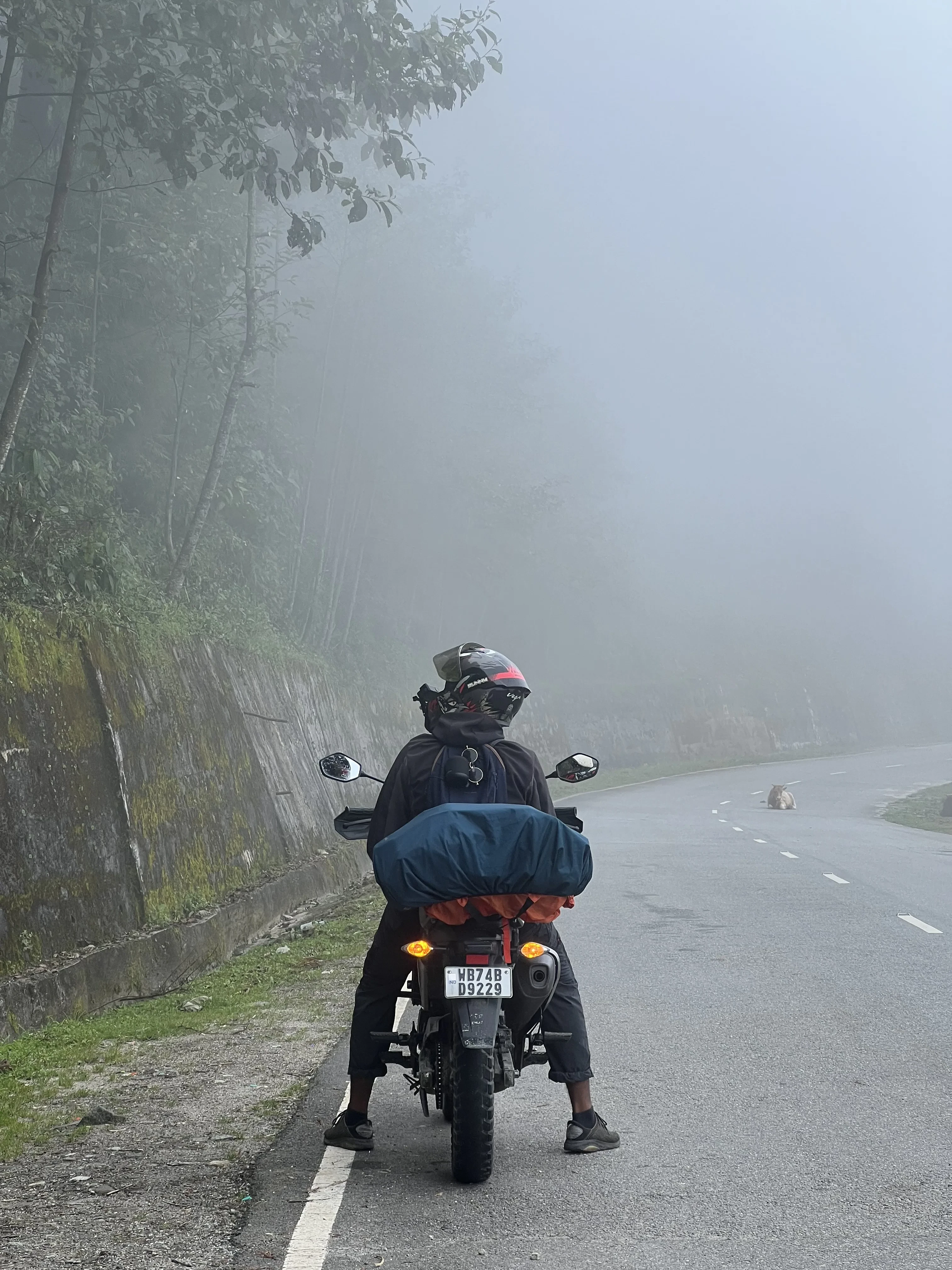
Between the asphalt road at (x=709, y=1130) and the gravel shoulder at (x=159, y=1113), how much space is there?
201mm

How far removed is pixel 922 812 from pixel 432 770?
30.8m

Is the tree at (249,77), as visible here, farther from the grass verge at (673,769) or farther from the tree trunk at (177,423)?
the grass verge at (673,769)

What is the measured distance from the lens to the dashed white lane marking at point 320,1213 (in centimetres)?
406

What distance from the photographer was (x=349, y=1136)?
535cm

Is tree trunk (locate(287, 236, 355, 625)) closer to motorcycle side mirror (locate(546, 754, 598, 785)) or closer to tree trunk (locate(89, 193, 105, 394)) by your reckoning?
tree trunk (locate(89, 193, 105, 394))

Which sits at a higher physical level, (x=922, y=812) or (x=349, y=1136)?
(x=922, y=812)

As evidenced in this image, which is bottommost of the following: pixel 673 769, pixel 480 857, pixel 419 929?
pixel 419 929

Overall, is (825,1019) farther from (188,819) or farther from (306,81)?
(306,81)

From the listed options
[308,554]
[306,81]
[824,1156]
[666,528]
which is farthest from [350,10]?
[666,528]

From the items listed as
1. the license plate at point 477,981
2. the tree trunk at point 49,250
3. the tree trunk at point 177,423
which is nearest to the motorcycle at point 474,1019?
the license plate at point 477,981

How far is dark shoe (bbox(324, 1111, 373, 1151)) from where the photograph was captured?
5.33 meters

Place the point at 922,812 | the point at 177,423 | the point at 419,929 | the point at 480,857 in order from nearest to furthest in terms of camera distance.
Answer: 1. the point at 480,857
2. the point at 419,929
3. the point at 177,423
4. the point at 922,812

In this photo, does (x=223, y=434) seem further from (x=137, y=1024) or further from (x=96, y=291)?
(x=137, y=1024)

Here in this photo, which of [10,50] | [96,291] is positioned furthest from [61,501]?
[10,50]
